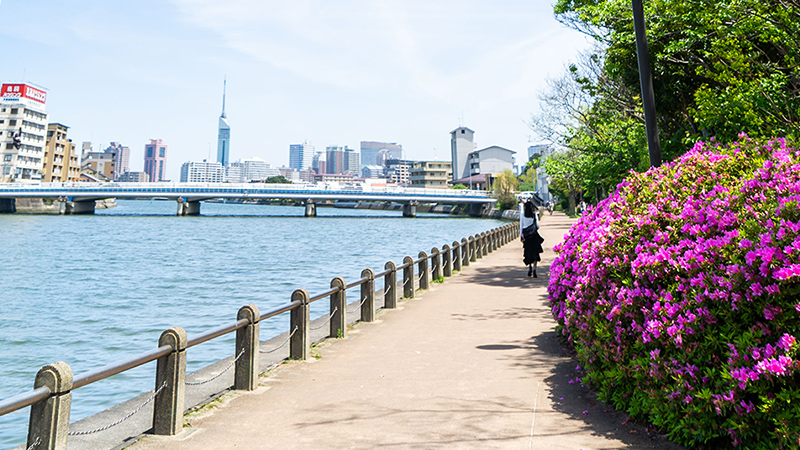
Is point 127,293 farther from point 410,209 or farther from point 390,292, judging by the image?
point 410,209

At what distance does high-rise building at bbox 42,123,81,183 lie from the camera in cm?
11925

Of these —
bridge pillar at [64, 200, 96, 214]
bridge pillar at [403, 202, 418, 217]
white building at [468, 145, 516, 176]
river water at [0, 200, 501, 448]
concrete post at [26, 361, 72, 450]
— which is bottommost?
river water at [0, 200, 501, 448]

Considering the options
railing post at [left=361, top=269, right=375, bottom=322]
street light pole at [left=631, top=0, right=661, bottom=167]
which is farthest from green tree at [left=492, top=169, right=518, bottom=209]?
street light pole at [left=631, top=0, right=661, bottom=167]

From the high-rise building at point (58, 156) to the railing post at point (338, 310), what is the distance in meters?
129

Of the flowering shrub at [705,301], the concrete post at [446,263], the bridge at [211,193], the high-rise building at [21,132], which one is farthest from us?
the high-rise building at [21,132]

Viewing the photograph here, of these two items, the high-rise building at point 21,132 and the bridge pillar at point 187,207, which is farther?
the high-rise building at point 21,132

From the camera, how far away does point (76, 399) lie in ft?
30.3

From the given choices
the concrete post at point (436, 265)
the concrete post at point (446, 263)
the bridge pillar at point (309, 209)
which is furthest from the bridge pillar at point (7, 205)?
the concrete post at point (436, 265)

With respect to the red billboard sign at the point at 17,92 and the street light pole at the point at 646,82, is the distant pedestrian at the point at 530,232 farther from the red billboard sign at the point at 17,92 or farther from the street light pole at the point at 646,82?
the red billboard sign at the point at 17,92

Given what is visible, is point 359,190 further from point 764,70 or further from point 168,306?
point 764,70

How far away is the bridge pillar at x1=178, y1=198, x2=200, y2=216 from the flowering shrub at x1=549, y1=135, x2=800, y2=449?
9733 cm

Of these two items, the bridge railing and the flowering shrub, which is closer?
the flowering shrub

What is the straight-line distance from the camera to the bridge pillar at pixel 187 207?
320ft

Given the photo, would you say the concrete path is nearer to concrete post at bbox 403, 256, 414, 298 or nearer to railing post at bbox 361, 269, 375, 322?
railing post at bbox 361, 269, 375, 322
